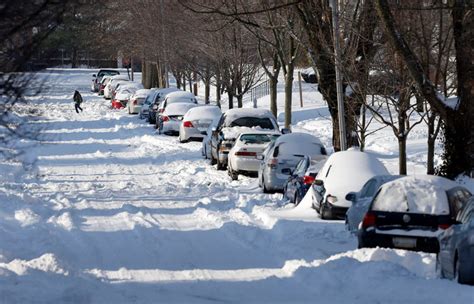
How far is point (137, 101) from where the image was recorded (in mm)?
58781

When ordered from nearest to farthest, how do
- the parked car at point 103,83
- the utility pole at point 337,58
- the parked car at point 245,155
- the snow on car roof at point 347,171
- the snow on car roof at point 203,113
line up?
1. the snow on car roof at point 347,171
2. the utility pole at point 337,58
3. the parked car at point 245,155
4. the snow on car roof at point 203,113
5. the parked car at point 103,83

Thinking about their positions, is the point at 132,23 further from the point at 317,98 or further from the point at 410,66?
the point at 410,66

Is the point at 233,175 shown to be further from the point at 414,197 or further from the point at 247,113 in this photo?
the point at 414,197

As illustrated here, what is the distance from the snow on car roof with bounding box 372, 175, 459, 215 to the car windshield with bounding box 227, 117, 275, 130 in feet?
54.4

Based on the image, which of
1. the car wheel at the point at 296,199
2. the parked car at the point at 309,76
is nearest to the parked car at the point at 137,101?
the parked car at the point at 309,76

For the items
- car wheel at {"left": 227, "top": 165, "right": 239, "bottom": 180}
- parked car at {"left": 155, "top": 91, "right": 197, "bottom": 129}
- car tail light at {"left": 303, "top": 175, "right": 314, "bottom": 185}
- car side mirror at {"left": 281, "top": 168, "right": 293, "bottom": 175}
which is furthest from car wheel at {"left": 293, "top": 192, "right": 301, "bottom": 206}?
parked car at {"left": 155, "top": 91, "right": 197, "bottom": 129}

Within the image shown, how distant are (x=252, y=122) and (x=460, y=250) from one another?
Answer: 813 inches

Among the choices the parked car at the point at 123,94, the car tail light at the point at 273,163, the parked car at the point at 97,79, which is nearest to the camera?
the car tail light at the point at 273,163

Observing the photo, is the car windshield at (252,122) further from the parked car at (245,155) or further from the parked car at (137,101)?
the parked car at (137,101)

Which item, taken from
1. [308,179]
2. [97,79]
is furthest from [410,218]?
[97,79]

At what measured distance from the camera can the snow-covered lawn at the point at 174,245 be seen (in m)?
12.3

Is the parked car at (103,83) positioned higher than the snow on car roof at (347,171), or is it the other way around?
the parked car at (103,83)

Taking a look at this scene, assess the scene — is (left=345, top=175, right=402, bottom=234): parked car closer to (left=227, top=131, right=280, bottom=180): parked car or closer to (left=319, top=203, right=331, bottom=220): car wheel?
(left=319, top=203, right=331, bottom=220): car wheel

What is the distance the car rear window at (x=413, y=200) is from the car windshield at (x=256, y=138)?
44.1ft
